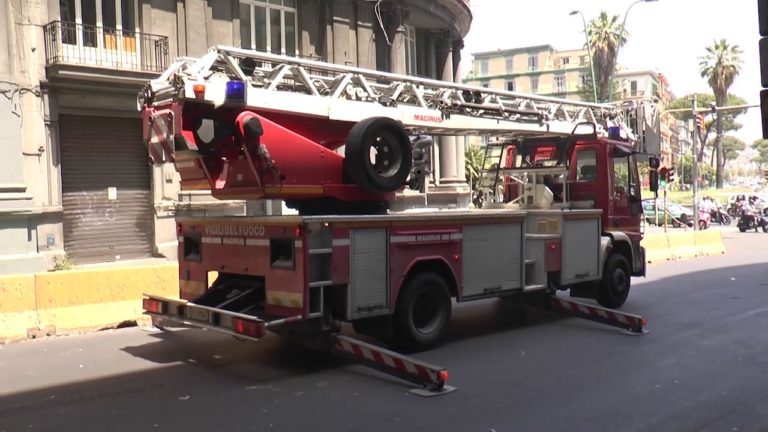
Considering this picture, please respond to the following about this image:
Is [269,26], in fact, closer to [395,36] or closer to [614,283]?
[395,36]

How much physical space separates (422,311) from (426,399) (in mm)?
2093

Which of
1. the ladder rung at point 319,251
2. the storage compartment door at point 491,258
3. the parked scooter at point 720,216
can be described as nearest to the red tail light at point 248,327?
the ladder rung at point 319,251

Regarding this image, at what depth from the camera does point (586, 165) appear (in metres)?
11.3

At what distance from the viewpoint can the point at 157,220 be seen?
1706cm

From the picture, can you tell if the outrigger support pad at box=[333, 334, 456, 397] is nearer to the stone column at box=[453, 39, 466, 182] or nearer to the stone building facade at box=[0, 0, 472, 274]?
the stone building facade at box=[0, 0, 472, 274]

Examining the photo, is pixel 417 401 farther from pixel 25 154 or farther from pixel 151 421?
pixel 25 154

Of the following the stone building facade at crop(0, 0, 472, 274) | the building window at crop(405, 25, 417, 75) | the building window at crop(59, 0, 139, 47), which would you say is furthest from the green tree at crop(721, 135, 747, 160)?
the building window at crop(59, 0, 139, 47)

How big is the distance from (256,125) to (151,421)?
3.24m

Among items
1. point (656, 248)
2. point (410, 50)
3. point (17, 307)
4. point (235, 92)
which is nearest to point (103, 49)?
point (17, 307)

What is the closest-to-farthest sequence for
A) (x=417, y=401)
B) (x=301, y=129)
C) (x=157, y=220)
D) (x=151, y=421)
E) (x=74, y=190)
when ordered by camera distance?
1. (x=151, y=421)
2. (x=417, y=401)
3. (x=301, y=129)
4. (x=74, y=190)
5. (x=157, y=220)

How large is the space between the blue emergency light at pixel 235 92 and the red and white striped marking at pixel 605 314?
5.53 meters

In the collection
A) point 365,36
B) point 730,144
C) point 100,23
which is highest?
point 730,144

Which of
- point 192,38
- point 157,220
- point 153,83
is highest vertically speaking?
point 192,38

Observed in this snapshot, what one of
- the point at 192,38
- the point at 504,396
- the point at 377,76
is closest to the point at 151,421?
the point at 504,396
